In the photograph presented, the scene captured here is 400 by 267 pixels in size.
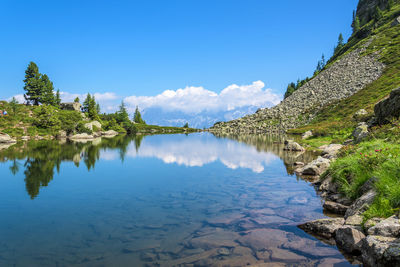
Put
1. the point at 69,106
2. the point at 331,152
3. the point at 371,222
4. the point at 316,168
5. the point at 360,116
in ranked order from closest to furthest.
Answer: the point at 371,222 → the point at 316,168 → the point at 331,152 → the point at 360,116 → the point at 69,106

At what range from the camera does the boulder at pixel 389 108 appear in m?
26.5

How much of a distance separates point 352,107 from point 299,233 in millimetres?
83413

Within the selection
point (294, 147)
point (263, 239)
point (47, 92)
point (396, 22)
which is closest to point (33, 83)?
point (47, 92)

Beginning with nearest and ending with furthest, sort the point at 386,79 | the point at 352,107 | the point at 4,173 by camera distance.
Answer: the point at 4,173 → the point at 352,107 → the point at 386,79

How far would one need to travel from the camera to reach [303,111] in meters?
117

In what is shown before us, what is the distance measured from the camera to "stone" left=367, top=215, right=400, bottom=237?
795cm

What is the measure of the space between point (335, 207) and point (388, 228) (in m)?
5.99

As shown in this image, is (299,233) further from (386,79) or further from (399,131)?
(386,79)

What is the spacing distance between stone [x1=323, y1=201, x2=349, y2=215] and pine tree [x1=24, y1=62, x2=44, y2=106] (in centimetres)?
13169

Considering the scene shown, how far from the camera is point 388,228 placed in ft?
26.9

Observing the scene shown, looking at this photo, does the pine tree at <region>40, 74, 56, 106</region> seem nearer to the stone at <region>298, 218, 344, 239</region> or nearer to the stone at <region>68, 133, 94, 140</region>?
the stone at <region>68, 133, 94, 140</region>

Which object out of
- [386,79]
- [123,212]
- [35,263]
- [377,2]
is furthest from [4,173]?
[377,2]

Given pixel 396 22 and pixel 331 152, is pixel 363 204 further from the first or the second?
pixel 396 22

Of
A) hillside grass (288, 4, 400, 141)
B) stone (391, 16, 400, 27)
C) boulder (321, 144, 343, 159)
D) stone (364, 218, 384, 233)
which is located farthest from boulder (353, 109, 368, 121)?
stone (391, 16, 400, 27)
